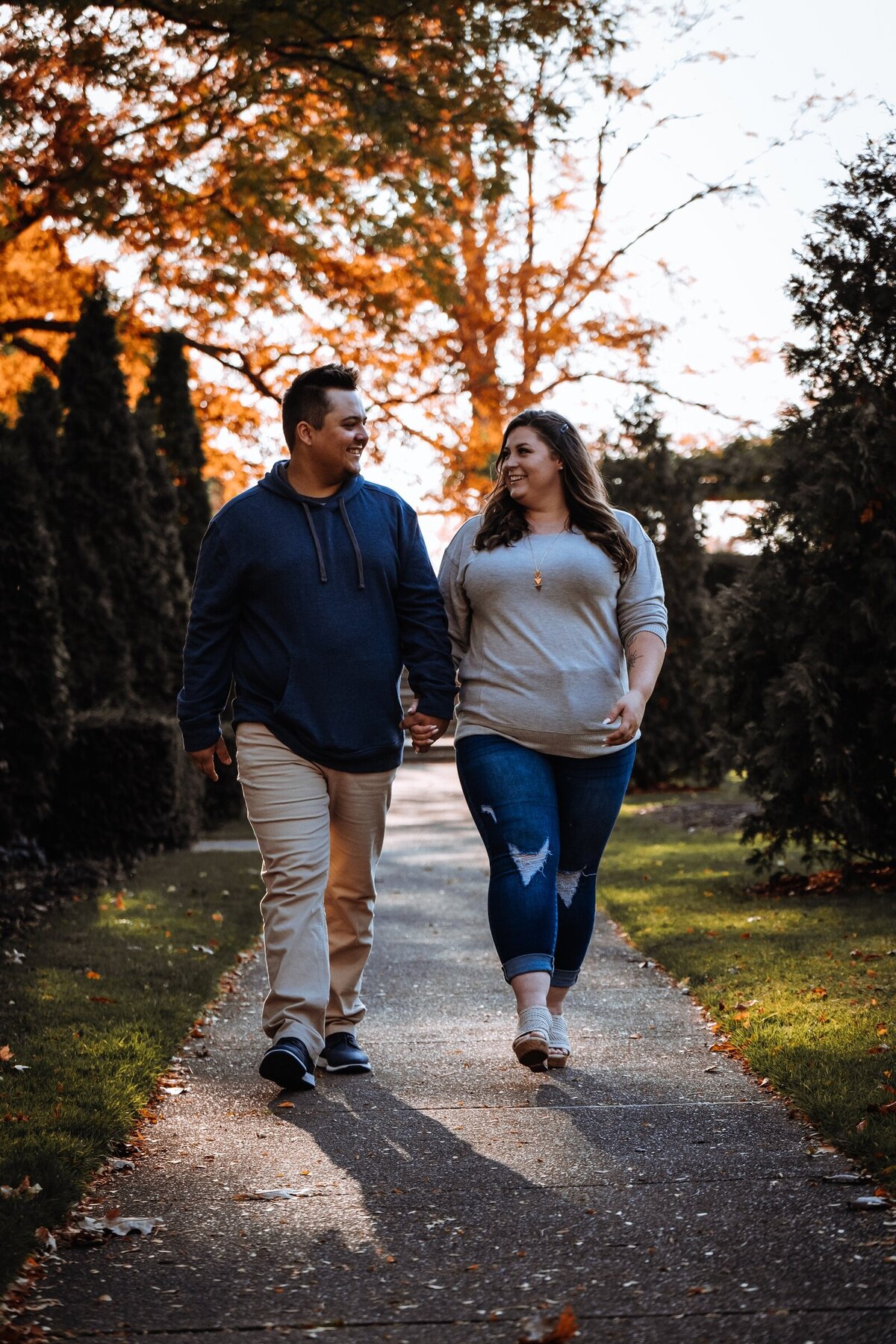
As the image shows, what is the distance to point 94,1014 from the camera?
530cm

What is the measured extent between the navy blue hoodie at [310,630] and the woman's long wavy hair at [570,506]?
259 mm

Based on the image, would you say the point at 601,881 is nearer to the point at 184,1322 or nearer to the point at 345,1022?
the point at 345,1022

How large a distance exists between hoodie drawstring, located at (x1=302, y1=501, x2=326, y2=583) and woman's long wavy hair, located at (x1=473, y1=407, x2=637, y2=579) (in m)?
0.51

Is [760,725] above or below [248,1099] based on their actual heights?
above

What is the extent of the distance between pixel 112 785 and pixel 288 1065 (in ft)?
21.1

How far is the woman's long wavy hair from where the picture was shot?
4.57 metres

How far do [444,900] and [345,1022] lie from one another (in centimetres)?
387

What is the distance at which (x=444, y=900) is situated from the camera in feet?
28.1

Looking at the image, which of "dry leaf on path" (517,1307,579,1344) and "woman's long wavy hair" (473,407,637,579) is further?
"woman's long wavy hair" (473,407,637,579)

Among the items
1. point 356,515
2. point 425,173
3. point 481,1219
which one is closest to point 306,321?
point 425,173

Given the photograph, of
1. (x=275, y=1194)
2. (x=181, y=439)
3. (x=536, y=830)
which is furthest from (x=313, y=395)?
(x=181, y=439)

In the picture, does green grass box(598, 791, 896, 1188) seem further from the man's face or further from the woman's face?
the man's face

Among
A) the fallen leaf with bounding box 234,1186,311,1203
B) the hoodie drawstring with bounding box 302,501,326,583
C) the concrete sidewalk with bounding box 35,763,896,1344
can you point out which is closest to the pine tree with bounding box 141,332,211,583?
the concrete sidewalk with bounding box 35,763,896,1344

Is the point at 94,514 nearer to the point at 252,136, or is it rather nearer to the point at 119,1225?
the point at 252,136
